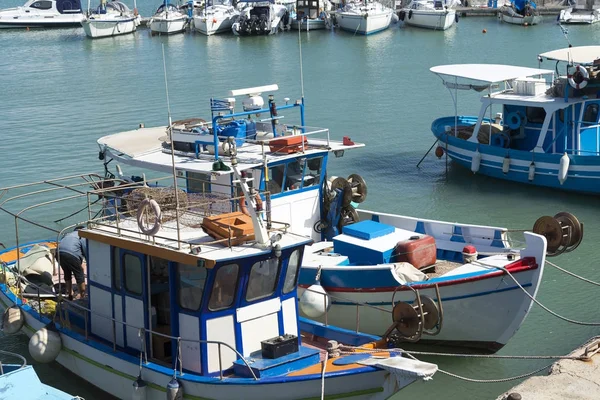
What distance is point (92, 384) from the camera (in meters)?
13.1

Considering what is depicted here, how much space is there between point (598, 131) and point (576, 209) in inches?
88.1

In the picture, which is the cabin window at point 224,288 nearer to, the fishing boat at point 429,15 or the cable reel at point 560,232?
the cable reel at point 560,232

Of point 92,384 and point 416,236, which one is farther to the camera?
point 416,236

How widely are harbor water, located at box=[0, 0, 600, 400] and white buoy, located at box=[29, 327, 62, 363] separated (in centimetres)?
64

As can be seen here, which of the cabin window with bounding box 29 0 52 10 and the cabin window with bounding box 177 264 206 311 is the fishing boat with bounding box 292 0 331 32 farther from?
the cabin window with bounding box 177 264 206 311

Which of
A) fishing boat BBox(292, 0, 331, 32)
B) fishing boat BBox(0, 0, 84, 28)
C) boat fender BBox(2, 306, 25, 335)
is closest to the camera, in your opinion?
boat fender BBox(2, 306, 25, 335)

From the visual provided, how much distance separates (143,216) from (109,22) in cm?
5416

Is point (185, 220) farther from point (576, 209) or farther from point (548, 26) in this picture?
point (548, 26)

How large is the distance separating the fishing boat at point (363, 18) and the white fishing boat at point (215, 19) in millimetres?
7427

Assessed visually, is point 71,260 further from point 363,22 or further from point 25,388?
point 363,22

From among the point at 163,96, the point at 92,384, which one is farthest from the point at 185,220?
the point at 163,96

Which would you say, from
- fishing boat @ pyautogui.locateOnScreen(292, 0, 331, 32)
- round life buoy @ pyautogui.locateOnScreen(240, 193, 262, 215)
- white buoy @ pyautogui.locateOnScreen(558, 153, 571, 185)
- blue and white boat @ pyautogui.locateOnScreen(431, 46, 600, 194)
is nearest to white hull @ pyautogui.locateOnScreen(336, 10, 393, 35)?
fishing boat @ pyautogui.locateOnScreen(292, 0, 331, 32)

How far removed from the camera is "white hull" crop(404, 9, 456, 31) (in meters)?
61.5

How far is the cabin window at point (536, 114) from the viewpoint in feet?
77.7
